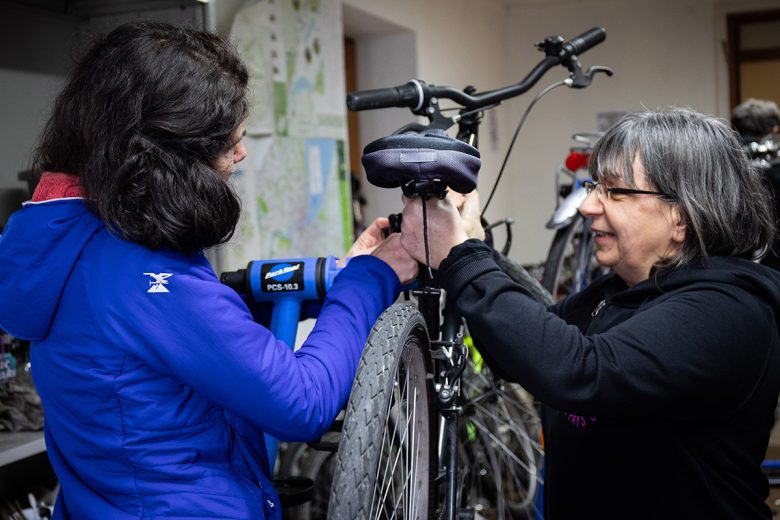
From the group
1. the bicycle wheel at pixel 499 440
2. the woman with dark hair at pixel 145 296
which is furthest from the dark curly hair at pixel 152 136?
the bicycle wheel at pixel 499 440

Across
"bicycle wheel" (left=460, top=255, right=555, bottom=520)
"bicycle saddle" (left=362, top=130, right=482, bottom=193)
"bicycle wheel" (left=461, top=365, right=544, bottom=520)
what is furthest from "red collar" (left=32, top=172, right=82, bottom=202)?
"bicycle wheel" (left=461, top=365, right=544, bottom=520)

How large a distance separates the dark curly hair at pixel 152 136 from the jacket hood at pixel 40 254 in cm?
3

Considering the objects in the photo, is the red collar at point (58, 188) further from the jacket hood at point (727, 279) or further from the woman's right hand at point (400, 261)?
the jacket hood at point (727, 279)

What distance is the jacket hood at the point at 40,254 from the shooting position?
102cm

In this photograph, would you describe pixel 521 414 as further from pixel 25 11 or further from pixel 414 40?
pixel 414 40

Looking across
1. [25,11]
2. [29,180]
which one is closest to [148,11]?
[25,11]

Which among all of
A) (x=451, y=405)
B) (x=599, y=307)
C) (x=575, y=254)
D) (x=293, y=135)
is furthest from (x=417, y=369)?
(x=293, y=135)

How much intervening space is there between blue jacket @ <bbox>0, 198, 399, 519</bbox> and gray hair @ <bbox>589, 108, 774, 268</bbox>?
612 mm

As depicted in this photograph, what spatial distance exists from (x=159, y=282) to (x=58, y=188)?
A: 0.19 meters

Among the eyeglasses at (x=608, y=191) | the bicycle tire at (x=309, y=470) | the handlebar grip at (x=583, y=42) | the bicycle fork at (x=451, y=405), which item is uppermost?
the handlebar grip at (x=583, y=42)

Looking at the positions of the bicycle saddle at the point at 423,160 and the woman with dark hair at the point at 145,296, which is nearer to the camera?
the woman with dark hair at the point at 145,296

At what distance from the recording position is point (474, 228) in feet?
4.52

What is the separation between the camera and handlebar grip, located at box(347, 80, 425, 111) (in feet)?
4.81

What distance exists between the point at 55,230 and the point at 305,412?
1.27 feet
